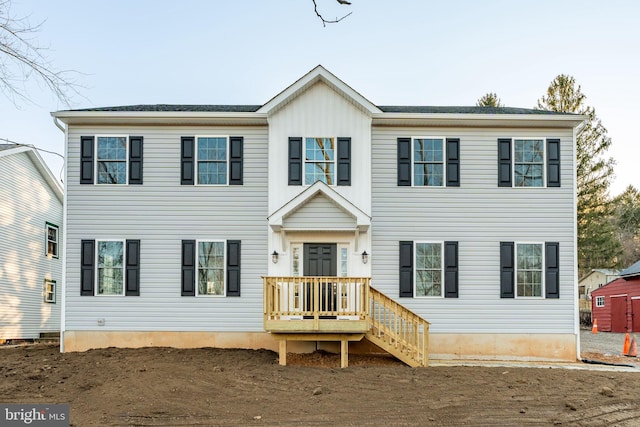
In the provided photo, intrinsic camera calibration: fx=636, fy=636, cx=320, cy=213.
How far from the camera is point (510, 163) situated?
52.3 ft

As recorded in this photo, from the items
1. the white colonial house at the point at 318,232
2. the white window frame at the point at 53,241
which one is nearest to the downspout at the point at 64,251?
the white colonial house at the point at 318,232

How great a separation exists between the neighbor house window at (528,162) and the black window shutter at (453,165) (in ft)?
4.71

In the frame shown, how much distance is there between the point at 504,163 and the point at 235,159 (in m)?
6.74

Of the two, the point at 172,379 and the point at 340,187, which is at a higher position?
A: the point at 340,187

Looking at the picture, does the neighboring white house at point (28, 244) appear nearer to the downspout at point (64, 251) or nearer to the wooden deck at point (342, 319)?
the downspout at point (64, 251)

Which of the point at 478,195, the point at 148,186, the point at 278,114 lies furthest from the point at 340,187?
the point at 148,186

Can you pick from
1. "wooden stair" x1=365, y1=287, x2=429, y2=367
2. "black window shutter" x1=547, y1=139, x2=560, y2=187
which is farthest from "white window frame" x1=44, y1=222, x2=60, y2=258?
"black window shutter" x1=547, y1=139, x2=560, y2=187

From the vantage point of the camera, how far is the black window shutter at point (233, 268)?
15555mm

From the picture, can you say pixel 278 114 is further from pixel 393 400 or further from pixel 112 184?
pixel 393 400

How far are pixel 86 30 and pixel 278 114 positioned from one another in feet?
16.7

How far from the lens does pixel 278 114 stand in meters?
15.8

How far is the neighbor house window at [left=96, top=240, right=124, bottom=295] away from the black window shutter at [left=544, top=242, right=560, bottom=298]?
10.5m

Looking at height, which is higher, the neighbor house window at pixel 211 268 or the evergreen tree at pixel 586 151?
the evergreen tree at pixel 586 151
